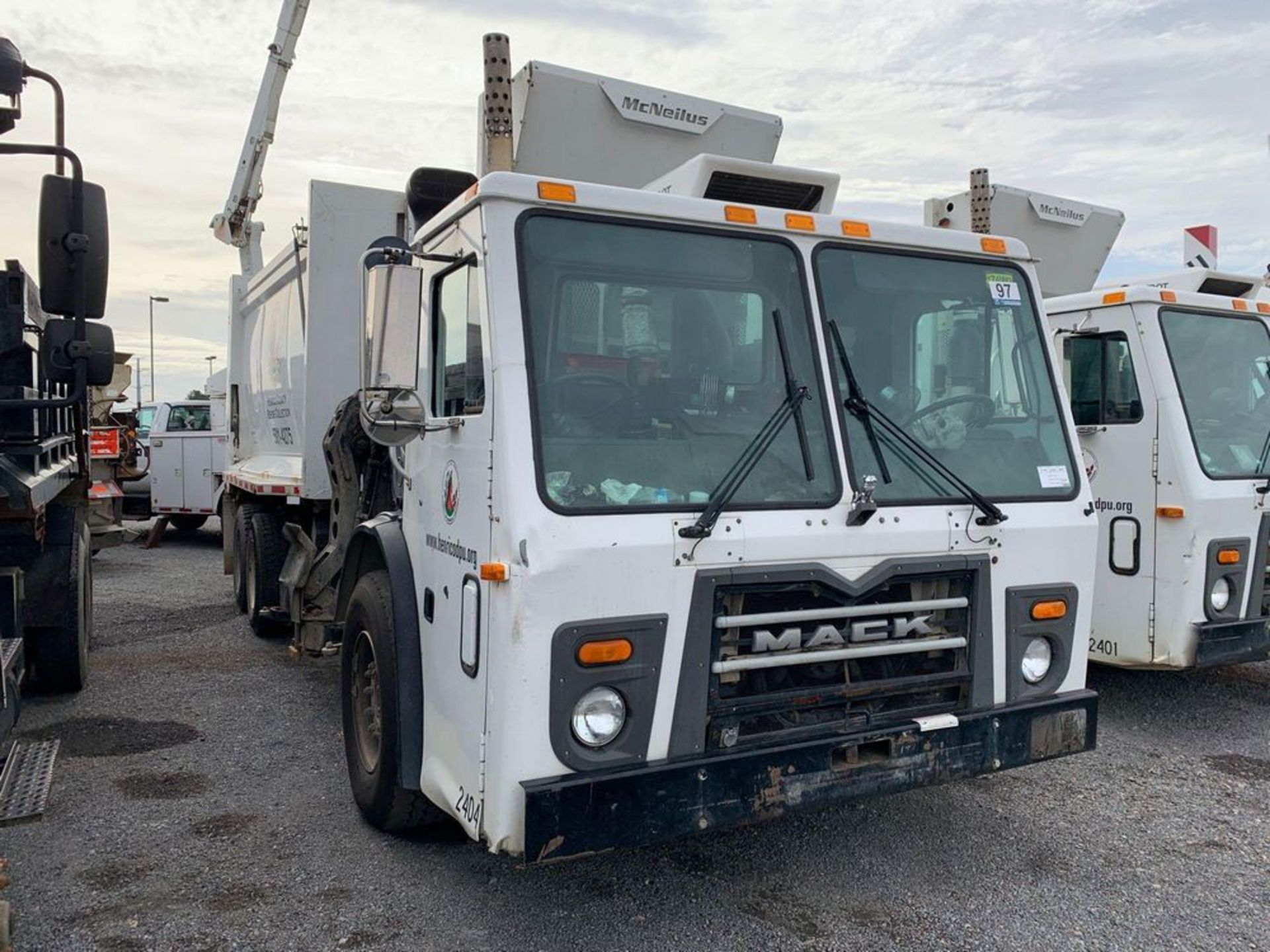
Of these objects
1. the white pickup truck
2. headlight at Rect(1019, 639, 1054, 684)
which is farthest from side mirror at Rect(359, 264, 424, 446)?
the white pickup truck

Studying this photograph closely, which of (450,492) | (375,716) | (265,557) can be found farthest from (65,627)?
(450,492)

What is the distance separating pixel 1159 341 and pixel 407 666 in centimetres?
440

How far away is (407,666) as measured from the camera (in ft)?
12.3

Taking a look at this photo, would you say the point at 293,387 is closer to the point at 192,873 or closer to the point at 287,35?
the point at 192,873

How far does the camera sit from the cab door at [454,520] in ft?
10.5

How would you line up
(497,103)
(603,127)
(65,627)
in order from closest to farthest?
(497,103), (603,127), (65,627)

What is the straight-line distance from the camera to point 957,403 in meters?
3.84

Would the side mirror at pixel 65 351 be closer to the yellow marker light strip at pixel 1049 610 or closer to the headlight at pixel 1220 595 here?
the yellow marker light strip at pixel 1049 610

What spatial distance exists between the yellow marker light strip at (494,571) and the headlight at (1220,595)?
167 inches

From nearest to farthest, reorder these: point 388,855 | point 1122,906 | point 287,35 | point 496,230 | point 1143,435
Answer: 1. point 496,230
2. point 1122,906
3. point 388,855
4. point 1143,435
5. point 287,35

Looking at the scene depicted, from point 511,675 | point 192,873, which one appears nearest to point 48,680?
point 192,873

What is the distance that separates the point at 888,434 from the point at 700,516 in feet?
2.70

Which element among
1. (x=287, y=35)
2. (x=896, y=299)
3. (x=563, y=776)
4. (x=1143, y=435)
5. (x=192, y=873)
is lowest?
(x=192, y=873)

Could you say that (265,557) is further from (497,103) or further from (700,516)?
(700,516)
